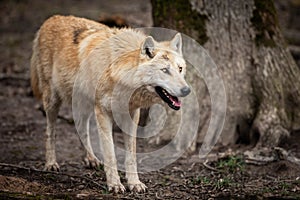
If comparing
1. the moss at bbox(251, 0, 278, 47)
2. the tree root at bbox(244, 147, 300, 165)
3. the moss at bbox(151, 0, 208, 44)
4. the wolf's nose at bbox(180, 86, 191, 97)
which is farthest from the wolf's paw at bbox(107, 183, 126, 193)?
the moss at bbox(251, 0, 278, 47)

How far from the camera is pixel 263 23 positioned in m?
6.89

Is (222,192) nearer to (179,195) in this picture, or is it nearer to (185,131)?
(179,195)

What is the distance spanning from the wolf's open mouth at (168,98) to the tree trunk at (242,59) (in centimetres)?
190

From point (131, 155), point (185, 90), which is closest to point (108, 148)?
point (131, 155)

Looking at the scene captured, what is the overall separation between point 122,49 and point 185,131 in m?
1.85

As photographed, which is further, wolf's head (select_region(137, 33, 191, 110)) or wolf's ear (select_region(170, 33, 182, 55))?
wolf's ear (select_region(170, 33, 182, 55))

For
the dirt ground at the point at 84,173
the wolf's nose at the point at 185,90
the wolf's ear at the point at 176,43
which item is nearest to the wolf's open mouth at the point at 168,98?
the wolf's nose at the point at 185,90

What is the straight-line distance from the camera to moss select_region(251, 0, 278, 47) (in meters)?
6.87

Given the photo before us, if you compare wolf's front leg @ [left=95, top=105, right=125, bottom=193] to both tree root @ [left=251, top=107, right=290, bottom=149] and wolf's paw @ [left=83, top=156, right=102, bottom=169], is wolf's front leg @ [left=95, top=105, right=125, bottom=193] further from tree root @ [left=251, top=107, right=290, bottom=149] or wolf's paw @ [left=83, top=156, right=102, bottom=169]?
tree root @ [left=251, top=107, right=290, bottom=149]

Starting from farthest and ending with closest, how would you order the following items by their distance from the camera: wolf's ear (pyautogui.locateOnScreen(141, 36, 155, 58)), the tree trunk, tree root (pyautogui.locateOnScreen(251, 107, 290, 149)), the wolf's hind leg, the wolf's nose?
1. the tree trunk
2. tree root (pyautogui.locateOnScreen(251, 107, 290, 149))
3. the wolf's hind leg
4. wolf's ear (pyautogui.locateOnScreen(141, 36, 155, 58))
5. the wolf's nose

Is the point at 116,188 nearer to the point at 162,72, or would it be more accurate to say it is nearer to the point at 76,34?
the point at 162,72

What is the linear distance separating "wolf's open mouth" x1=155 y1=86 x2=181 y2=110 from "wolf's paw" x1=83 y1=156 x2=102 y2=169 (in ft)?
5.35

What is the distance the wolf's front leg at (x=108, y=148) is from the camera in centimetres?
536

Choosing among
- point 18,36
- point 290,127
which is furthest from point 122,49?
point 18,36
